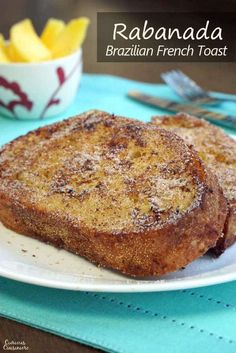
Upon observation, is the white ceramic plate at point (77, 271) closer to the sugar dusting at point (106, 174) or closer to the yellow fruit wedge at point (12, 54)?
the sugar dusting at point (106, 174)

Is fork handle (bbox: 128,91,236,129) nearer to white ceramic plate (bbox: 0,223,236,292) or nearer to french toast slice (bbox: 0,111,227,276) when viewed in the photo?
french toast slice (bbox: 0,111,227,276)

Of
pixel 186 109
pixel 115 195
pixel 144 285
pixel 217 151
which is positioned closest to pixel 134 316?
pixel 144 285

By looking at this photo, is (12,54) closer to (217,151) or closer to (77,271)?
(217,151)

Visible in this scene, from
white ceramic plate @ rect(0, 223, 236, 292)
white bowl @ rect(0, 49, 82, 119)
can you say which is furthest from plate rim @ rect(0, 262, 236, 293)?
white bowl @ rect(0, 49, 82, 119)

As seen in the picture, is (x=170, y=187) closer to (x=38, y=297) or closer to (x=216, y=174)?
(x=216, y=174)

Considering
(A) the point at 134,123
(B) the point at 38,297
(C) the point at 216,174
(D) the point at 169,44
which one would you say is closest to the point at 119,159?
(A) the point at 134,123

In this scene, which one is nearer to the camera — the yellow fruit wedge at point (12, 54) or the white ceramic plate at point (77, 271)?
the white ceramic plate at point (77, 271)

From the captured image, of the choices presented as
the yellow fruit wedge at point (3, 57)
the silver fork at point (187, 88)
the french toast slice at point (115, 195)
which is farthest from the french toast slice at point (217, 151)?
the yellow fruit wedge at point (3, 57)
